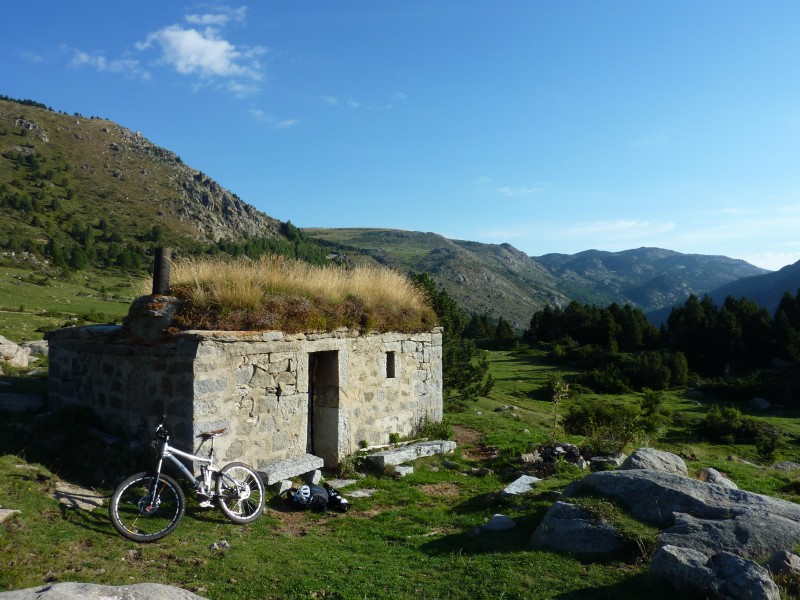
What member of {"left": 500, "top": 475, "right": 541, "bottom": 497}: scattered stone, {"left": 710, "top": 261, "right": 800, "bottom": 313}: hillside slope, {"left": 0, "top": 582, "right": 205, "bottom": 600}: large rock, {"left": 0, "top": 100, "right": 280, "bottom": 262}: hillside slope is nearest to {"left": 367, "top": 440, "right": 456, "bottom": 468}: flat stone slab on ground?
{"left": 500, "top": 475, "right": 541, "bottom": 497}: scattered stone

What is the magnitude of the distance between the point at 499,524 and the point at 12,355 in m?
13.5

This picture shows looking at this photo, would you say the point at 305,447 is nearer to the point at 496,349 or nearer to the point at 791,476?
the point at 791,476

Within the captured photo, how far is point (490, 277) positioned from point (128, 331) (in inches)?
5296

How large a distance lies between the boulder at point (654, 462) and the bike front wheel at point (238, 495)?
18.4 ft

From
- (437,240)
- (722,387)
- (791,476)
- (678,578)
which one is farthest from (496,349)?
(437,240)

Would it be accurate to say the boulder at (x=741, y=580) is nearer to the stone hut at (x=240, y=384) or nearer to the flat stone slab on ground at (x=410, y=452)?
the stone hut at (x=240, y=384)

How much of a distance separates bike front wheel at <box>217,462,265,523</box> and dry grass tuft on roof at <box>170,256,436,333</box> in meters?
2.20

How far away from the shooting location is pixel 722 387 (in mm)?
33469

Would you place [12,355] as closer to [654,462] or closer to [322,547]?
[322,547]

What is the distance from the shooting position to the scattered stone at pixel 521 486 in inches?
326

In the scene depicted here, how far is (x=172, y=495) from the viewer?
23.8 feet

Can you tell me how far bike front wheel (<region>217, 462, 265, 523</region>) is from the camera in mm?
6949

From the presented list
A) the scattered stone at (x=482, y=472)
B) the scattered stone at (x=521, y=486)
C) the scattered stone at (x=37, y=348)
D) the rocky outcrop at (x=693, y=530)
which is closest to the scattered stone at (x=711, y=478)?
the rocky outcrop at (x=693, y=530)

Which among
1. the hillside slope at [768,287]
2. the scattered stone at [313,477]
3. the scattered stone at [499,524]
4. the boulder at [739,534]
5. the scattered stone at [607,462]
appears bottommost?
the scattered stone at [607,462]
